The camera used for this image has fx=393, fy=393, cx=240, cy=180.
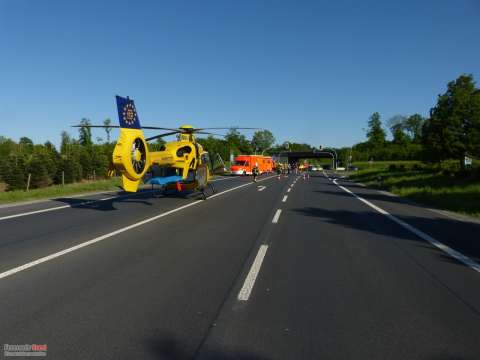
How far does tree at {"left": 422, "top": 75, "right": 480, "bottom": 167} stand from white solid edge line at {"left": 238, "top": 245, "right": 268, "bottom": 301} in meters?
31.5

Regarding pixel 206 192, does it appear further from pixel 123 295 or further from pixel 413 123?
pixel 413 123

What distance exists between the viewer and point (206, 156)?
19.4 meters

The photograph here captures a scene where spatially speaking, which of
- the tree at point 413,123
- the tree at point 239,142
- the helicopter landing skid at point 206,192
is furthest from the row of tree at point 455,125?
the tree at point 413,123

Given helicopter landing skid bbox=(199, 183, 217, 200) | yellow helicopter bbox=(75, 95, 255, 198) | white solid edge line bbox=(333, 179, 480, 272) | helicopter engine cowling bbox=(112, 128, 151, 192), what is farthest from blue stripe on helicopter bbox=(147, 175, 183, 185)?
white solid edge line bbox=(333, 179, 480, 272)

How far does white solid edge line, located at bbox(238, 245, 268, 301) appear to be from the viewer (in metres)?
5.03

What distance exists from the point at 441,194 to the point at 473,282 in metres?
16.9

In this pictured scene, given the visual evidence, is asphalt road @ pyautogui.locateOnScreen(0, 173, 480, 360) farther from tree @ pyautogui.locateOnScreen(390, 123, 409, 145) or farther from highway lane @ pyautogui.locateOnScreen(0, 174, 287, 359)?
tree @ pyautogui.locateOnScreen(390, 123, 409, 145)

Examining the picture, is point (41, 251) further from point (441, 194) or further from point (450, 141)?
point (450, 141)

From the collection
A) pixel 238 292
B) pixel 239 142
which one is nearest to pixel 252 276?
pixel 238 292

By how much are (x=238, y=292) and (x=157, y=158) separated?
1104 centimetres

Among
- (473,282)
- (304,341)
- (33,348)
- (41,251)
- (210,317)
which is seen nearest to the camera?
(33,348)

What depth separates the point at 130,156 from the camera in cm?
1176

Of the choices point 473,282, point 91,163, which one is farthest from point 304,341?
point 91,163

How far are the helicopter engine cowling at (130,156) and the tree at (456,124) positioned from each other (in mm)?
29786
